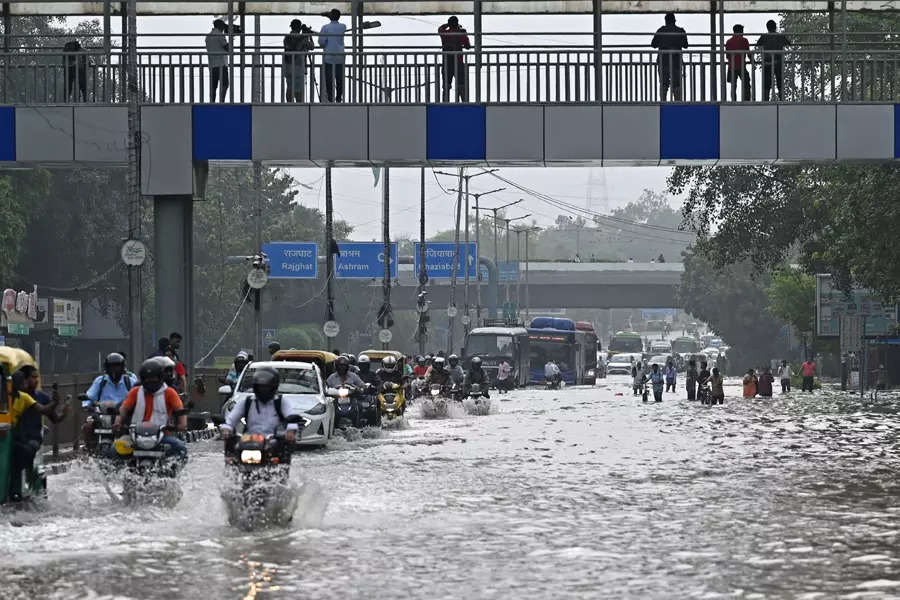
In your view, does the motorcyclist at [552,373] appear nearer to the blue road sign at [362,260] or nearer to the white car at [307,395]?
the blue road sign at [362,260]

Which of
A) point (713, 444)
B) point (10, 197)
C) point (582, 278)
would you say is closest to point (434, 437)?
point (713, 444)

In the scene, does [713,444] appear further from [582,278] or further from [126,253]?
[582,278]

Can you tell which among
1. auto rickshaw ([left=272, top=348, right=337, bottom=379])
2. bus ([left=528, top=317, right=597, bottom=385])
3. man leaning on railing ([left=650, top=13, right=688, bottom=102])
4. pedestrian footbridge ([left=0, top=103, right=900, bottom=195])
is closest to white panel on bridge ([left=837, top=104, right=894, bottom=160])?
pedestrian footbridge ([left=0, top=103, right=900, bottom=195])

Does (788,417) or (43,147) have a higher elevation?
(43,147)

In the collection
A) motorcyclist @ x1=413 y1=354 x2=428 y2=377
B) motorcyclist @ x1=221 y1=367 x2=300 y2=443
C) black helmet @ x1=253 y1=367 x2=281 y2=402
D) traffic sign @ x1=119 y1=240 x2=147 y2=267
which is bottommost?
motorcyclist @ x1=413 y1=354 x2=428 y2=377

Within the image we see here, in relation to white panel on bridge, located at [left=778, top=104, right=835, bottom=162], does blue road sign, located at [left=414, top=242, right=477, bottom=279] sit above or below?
below

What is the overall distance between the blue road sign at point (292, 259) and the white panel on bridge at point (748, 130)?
3946 cm

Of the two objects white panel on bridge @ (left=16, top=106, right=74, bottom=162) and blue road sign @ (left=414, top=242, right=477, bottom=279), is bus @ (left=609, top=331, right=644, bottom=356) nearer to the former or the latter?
blue road sign @ (left=414, top=242, right=477, bottom=279)

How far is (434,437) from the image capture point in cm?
3262

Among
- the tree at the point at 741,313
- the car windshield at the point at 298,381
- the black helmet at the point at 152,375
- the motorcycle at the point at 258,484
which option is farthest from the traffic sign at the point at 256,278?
the tree at the point at 741,313

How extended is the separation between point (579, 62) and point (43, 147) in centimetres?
1062

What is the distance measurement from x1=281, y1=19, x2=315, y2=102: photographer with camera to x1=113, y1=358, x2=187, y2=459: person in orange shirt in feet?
60.6

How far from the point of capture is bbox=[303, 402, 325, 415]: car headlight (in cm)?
2726

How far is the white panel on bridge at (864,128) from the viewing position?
34219 millimetres
